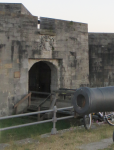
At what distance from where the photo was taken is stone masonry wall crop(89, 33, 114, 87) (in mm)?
13984

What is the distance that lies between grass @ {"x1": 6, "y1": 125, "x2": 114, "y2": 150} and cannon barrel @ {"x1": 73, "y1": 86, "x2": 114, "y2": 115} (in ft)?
3.18

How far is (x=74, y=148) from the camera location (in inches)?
195

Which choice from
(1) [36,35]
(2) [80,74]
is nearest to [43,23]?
(1) [36,35]

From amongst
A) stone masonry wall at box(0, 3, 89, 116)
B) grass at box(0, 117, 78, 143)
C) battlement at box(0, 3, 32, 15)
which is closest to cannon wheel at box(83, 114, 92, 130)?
grass at box(0, 117, 78, 143)

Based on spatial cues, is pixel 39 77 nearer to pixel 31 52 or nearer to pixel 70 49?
pixel 70 49

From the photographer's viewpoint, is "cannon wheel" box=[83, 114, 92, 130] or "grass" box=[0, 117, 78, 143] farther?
"grass" box=[0, 117, 78, 143]

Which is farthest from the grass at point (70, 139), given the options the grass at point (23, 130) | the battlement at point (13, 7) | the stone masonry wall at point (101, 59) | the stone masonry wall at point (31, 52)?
the battlement at point (13, 7)

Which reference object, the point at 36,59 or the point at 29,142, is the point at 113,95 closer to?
the point at 29,142

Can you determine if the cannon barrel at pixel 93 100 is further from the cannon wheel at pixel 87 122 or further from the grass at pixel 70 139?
the cannon wheel at pixel 87 122

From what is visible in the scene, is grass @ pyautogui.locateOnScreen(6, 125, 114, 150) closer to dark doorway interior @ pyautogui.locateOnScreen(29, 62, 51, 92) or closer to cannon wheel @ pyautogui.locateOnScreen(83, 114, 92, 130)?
cannon wheel @ pyautogui.locateOnScreen(83, 114, 92, 130)

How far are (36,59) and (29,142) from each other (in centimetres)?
640

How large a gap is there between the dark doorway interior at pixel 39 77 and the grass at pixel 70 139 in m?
8.58

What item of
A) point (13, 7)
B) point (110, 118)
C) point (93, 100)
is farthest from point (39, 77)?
point (93, 100)

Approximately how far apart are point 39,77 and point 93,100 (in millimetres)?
11071
